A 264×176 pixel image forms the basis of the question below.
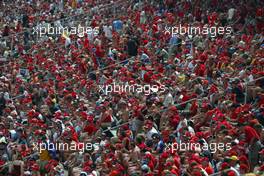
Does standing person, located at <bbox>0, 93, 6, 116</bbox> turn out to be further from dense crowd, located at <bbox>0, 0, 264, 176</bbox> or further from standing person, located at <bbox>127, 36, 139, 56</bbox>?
standing person, located at <bbox>127, 36, 139, 56</bbox>

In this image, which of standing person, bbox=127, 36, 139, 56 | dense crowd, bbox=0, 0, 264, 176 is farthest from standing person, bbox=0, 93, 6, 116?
standing person, bbox=127, 36, 139, 56

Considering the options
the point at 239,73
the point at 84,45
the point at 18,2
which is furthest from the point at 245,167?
the point at 18,2

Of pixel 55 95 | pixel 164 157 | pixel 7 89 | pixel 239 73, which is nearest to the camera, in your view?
→ pixel 164 157

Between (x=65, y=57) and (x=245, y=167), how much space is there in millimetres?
14947

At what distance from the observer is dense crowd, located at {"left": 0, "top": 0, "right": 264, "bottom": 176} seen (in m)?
16.5

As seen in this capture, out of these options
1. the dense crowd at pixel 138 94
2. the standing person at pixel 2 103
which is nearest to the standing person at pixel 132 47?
the dense crowd at pixel 138 94

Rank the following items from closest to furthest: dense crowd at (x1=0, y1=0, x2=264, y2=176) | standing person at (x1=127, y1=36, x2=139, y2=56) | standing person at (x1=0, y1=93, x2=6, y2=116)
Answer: dense crowd at (x1=0, y1=0, x2=264, y2=176), standing person at (x1=0, y1=93, x2=6, y2=116), standing person at (x1=127, y1=36, x2=139, y2=56)

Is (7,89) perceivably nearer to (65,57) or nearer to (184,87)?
(65,57)

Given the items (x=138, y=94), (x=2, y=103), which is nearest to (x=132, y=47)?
(x=2, y=103)

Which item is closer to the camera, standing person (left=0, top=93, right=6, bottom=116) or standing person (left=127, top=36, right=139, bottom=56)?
standing person (left=0, top=93, right=6, bottom=116)

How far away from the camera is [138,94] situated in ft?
72.4

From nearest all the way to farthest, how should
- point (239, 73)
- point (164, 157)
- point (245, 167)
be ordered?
point (245, 167) < point (164, 157) < point (239, 73)

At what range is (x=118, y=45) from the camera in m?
28.0

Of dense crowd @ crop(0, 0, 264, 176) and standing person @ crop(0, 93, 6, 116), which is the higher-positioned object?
dense crowd @ crop(0, 0, 264, 176)
